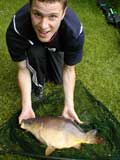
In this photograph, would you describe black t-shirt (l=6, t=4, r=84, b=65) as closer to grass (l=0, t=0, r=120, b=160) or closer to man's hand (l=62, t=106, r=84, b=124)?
man's hand (l=62, t=106, r=84, b=124)

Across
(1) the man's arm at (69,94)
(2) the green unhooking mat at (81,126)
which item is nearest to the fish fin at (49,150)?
(2) the green unhooking mat at (81,126)

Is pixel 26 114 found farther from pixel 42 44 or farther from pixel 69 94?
pixel 42 44

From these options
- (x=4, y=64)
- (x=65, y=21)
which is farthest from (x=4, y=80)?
(x=65, y=21)

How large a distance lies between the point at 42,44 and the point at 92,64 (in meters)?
0.87

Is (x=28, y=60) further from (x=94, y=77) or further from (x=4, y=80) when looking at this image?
(x=94, y=77)

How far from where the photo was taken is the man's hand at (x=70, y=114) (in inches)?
94.0

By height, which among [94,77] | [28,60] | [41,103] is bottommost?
[94,77]

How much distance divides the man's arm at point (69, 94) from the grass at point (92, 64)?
0.41m

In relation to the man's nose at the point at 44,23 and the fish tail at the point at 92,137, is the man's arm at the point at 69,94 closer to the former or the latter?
the fish tail at the point at 92,137

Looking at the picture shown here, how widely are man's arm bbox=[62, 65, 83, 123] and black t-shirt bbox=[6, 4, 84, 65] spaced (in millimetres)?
62

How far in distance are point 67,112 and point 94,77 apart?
2.85 feet

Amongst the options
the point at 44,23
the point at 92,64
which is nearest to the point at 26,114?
the point at 44,23

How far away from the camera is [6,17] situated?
378cm

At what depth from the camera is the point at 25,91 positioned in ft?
8.13
